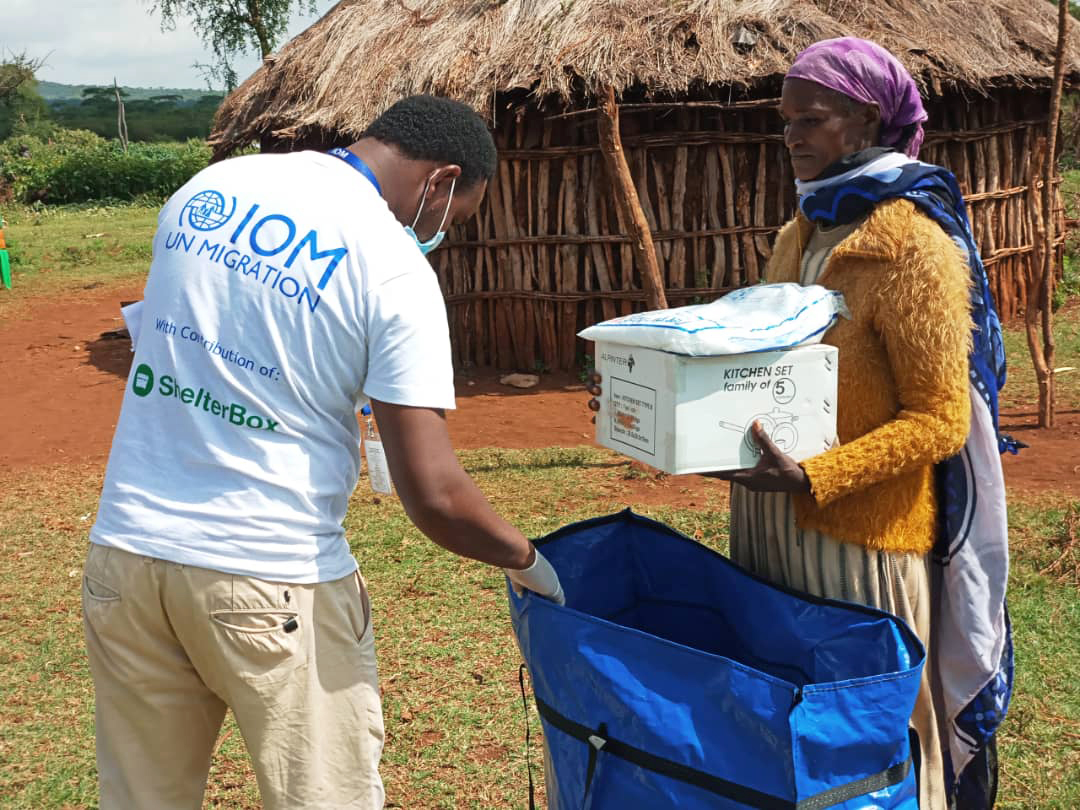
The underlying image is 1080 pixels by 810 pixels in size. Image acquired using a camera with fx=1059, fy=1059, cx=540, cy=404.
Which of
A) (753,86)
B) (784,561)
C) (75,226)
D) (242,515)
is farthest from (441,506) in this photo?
(75,226)

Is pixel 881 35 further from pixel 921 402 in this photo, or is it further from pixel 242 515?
pixel 242 515

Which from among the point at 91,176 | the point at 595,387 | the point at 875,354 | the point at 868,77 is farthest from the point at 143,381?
the point at 91,176

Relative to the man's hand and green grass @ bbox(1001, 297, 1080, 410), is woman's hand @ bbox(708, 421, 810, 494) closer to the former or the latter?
the man's hand

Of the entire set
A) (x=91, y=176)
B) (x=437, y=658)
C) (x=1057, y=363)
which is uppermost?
(x=91, y=176)

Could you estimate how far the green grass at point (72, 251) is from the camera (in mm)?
14719

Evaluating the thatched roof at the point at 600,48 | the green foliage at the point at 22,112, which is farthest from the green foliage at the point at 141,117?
the thatched roof at the point at 600,48

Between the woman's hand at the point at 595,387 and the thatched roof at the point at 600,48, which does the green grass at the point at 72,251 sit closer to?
the thatched roof at the point at 600,48

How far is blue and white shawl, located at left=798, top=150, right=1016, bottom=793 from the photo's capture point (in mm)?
2113

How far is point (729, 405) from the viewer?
2.02 meters

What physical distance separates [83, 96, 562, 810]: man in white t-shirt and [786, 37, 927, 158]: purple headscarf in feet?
3.08

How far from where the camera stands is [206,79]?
22391 millimetres

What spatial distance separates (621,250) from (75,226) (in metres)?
15.4

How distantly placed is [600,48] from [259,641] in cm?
730

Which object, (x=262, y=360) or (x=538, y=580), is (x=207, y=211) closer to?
(x=262, y=360)
